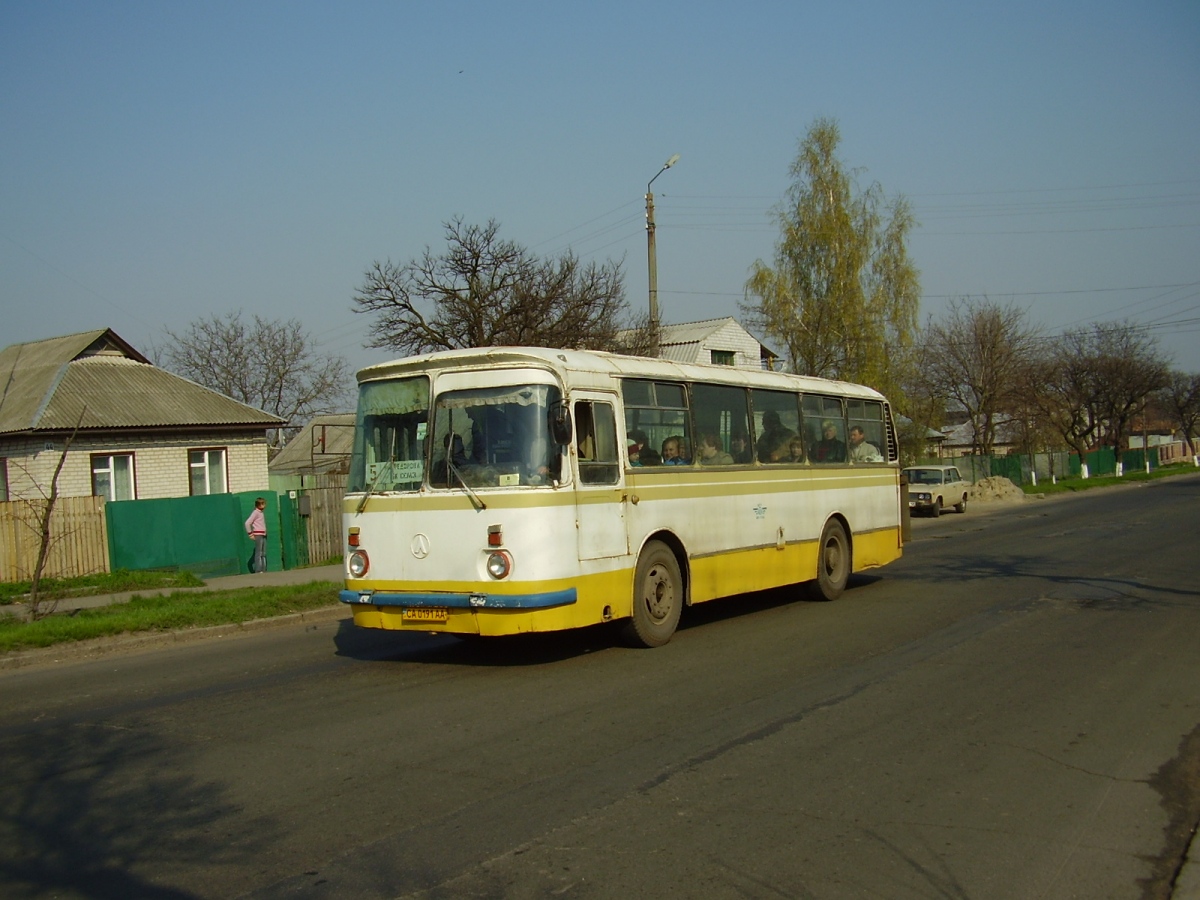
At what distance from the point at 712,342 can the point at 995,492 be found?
53.6 feet

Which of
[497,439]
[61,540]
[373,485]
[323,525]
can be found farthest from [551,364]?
[323,525]

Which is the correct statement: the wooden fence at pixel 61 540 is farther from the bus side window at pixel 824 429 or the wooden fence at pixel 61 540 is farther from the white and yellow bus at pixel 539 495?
the bus side window at pixel 824 429

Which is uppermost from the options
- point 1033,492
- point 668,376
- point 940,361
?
point 940,361

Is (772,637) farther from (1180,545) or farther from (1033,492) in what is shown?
(1033,492)

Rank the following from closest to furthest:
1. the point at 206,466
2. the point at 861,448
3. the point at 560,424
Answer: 1. the point at 560,424
2. the point at 861,448
3. the point at 206,466

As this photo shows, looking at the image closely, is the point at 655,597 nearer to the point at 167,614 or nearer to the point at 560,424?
the point at 560,424

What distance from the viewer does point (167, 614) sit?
1388cm

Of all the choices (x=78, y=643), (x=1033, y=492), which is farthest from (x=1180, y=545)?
(x=1033, y=492)

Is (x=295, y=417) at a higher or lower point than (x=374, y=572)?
higher

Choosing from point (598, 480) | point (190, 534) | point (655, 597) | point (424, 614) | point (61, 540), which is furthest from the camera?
point (190, 534)

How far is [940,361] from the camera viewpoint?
57.2 metres

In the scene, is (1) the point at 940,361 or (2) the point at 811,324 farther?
(1) the point at 940,361

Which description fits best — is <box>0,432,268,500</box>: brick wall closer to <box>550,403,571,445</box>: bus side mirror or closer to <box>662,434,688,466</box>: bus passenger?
<box>662,434,688,466</box>: bus passenger

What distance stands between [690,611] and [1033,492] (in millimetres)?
42958
